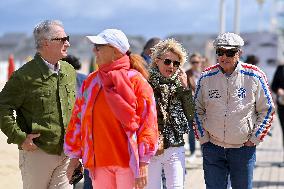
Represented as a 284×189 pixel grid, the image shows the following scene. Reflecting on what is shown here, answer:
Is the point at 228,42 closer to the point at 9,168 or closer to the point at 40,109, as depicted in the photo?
the point at 40,109

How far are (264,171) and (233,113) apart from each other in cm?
585

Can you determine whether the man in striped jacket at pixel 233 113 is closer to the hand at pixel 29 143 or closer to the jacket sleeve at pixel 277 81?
the hand at pixel 29 143

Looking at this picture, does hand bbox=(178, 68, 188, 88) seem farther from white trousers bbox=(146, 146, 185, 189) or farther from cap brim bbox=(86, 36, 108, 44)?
cap brim bbox=(86, 36, 108, 44)

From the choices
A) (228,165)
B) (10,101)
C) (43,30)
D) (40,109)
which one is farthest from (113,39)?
(228,165)

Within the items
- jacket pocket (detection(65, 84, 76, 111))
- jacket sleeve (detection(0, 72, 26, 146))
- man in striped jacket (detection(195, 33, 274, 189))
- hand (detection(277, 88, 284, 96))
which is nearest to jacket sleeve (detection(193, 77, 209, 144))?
Answer: man in striped jacket (detection(195, 33, 274, 189))

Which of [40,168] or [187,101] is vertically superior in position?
[187,101]

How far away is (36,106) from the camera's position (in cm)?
547

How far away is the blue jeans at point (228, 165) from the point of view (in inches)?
239

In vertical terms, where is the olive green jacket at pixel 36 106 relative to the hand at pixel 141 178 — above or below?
above

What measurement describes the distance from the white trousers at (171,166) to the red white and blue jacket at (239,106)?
36 centimetres

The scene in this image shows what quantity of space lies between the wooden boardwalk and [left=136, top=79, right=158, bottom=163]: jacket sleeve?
15.4ft

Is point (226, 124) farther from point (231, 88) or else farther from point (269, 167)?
point (269, 167)

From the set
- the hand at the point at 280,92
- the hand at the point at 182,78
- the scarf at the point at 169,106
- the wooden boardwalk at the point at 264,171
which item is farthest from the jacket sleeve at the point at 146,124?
the hand at the point at 280,92

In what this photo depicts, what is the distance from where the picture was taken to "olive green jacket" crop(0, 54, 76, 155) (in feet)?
17.8
